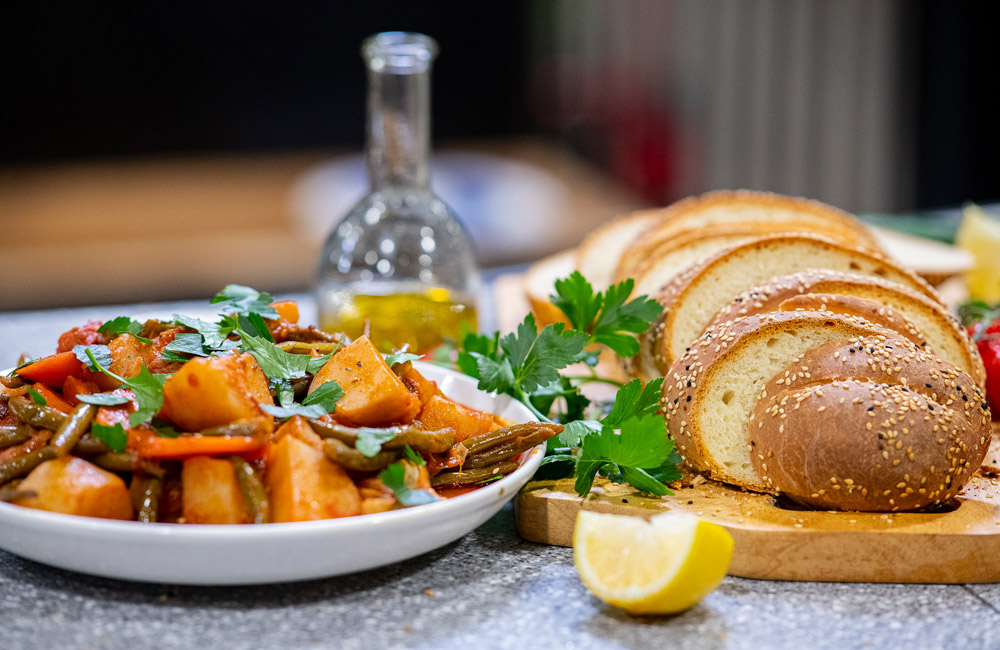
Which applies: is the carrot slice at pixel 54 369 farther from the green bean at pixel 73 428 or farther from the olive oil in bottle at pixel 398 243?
the olive oil in bottle at pixel 398 243

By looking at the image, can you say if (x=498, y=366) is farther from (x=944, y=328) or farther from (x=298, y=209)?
(x=298, y=209)

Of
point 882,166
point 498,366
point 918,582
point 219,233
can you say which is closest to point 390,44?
point 498,366

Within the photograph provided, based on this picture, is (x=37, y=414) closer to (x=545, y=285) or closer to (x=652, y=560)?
(x=652, y=560)

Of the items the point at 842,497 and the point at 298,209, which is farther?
the point at 298,209

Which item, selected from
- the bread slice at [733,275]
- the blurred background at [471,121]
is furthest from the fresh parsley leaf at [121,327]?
the blurred background at [471,121]

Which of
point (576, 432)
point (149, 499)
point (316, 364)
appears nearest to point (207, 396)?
point (149, 499)

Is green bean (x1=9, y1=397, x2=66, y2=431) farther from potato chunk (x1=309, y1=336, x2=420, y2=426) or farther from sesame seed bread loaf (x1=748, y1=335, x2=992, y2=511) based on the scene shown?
sesame seed bread loaf (x1=748, y1=335, x2=992, y2=511)
